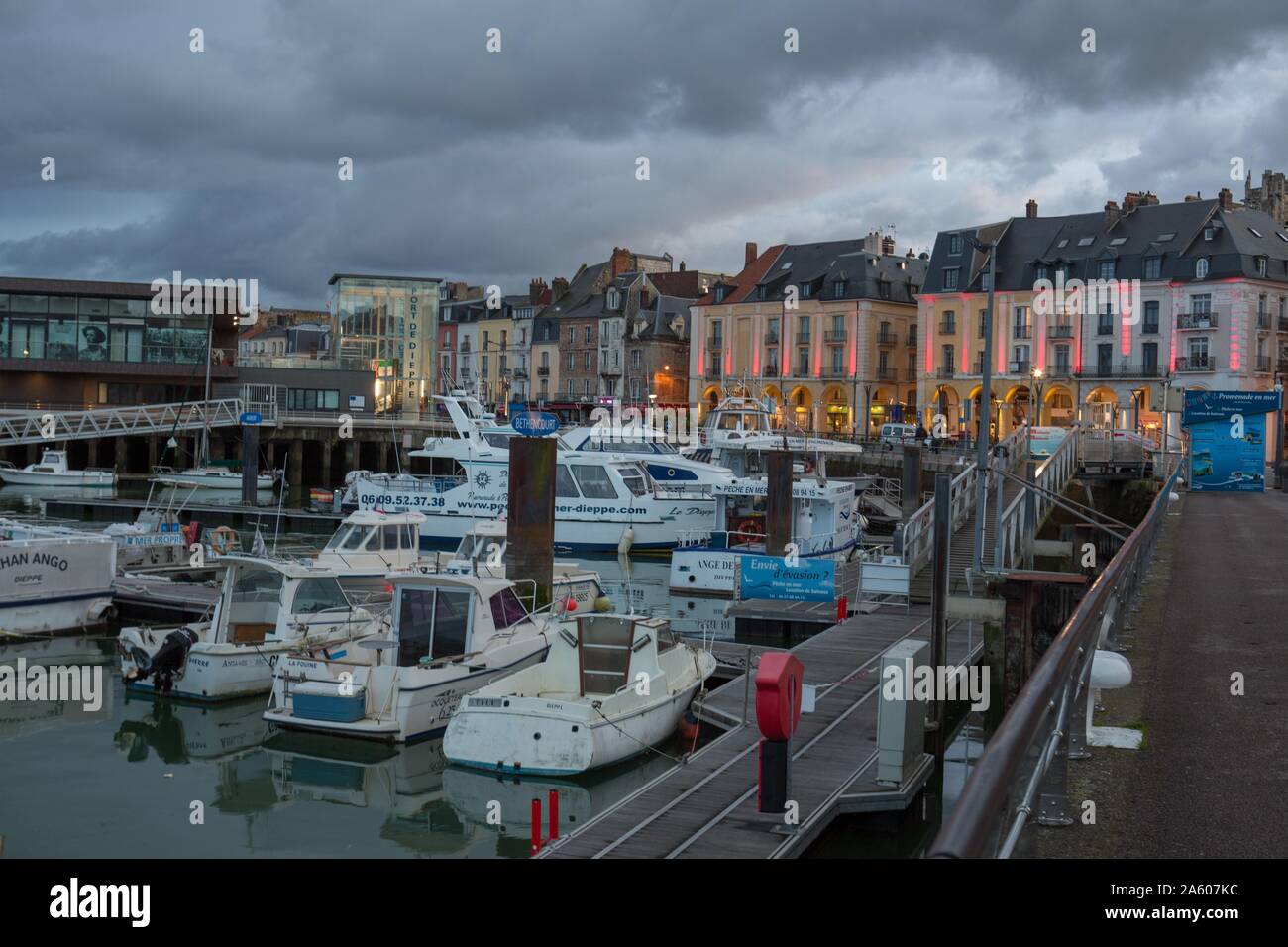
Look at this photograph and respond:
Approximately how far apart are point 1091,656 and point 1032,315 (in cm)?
6350

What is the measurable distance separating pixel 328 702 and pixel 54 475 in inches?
1768

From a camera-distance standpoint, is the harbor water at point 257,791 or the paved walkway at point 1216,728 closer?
the paved walkway at point 1216,728

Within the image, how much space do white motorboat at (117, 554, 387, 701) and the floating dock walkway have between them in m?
6.70

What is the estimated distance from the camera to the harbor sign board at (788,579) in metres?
25.5

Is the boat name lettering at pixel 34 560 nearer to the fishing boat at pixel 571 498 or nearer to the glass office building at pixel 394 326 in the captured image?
the fishing boat at pixel 571 498

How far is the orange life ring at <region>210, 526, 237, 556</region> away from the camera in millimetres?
30609

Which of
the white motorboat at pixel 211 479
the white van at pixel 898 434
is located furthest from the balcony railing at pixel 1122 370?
the white motorboat at pixel 211 479

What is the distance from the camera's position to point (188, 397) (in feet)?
228

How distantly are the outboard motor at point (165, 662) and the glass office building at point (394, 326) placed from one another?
196ft

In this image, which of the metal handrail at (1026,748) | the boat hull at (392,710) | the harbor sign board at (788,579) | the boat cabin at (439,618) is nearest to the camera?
the metal handrail at (1026,748)

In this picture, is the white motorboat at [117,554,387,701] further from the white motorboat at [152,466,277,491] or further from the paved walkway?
the white motorboat at [152,466,277,491]

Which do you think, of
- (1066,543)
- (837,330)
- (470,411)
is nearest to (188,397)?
(470,411)

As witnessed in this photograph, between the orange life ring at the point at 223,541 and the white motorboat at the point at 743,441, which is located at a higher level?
the white motorboat at the point at 743,441

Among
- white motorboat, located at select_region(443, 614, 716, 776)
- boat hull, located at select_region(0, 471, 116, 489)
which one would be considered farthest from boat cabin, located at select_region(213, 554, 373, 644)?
boat hull, located at select_region(0, 471, 116, 489)
